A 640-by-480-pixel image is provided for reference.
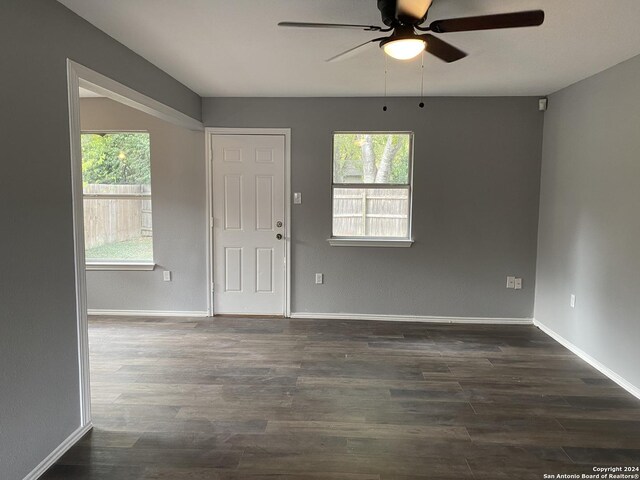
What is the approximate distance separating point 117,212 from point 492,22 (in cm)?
413

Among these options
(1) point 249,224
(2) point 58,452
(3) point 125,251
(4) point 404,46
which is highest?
(4) point 404,46

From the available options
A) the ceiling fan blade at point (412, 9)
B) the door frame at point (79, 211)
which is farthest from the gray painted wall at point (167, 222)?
the ceiling fan blade at point (412, 9)

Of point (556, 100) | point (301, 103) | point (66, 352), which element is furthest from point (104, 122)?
point (556, 100)

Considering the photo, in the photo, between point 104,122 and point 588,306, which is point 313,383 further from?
point 104,122

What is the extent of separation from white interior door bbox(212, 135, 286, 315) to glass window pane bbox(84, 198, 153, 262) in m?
0.81

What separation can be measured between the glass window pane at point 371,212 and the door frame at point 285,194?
20.9 inches

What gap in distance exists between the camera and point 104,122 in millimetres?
4348

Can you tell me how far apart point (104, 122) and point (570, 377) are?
5.06 m

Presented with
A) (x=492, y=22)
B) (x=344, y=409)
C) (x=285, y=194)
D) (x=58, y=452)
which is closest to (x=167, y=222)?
(x=285, y=194)

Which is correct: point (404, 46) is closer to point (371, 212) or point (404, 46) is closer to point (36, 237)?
point (36, 237)

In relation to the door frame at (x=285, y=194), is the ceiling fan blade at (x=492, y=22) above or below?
above

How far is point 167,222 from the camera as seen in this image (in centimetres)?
446

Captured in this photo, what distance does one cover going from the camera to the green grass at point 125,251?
4527 millimetres

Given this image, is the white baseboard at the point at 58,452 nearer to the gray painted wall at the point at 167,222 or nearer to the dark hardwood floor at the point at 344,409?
the dark hardwood floor at the point at 344,409
